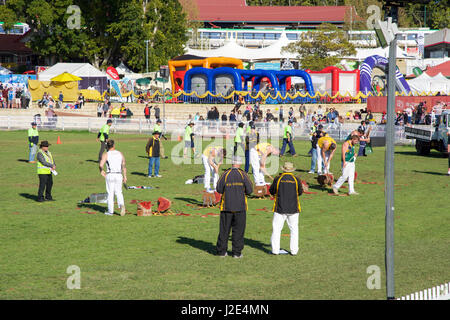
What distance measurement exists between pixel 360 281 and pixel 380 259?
1.69 metres

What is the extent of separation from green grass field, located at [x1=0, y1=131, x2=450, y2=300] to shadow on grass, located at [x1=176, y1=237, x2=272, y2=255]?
2cm

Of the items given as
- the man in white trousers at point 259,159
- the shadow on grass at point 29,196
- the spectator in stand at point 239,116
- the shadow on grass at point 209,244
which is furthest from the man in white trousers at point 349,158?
the spectator in stand at point 239,116

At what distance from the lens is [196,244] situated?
12844 millimetres

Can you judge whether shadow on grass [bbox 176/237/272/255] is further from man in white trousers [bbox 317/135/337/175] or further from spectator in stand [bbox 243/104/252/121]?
spectator in stand [bbox 243/104/252/121]

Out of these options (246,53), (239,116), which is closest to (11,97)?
(239,116)

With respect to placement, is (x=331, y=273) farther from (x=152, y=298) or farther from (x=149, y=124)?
(x=149, y=124)

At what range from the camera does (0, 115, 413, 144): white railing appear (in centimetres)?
3847

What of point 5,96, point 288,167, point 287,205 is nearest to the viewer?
point 287,205

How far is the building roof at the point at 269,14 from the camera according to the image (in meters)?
114

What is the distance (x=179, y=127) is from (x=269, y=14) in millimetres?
81859

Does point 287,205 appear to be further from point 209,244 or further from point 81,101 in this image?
point 81,101

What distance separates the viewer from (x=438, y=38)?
287 ft

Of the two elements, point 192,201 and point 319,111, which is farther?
point 319,111

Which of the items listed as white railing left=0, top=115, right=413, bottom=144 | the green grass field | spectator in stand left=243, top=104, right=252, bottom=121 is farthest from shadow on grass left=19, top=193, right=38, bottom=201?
spectator in stand left=243, top=104, right=252, bottom=121
